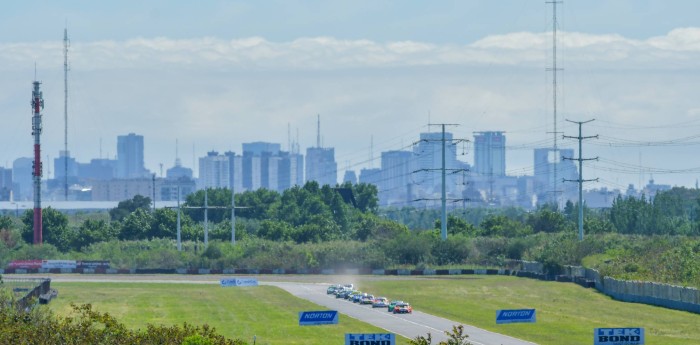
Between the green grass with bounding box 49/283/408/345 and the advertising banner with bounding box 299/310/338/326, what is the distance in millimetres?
999

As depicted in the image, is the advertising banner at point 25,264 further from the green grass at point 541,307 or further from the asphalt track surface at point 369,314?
the green grass at point 541,307

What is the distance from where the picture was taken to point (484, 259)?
6939 inches

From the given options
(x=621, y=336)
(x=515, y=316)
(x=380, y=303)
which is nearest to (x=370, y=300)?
(x=380, y=303)

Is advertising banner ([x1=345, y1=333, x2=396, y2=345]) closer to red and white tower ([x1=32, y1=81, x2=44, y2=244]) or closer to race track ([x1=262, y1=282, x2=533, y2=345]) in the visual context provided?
race track ([x1=262, y1=282, x2=533, y2=345])

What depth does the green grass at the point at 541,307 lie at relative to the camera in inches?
3469

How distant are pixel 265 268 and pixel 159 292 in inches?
1547

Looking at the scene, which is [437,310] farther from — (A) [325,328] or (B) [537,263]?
(B) [537,263]

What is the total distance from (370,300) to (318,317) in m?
27.1

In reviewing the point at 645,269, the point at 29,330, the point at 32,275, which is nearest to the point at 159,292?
the point at 32,275

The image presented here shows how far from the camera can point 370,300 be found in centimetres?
11456

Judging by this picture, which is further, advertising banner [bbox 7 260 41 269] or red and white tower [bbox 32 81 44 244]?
red and white tower [bbox 32 81 44 244]

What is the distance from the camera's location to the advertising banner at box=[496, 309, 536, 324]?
294 ft

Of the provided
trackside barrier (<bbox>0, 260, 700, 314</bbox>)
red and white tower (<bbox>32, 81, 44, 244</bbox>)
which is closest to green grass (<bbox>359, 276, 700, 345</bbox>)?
trackside barrier (<bbox>0, 260, 700, 314</bbox>)

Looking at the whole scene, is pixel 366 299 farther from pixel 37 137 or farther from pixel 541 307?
pixel 37 137
